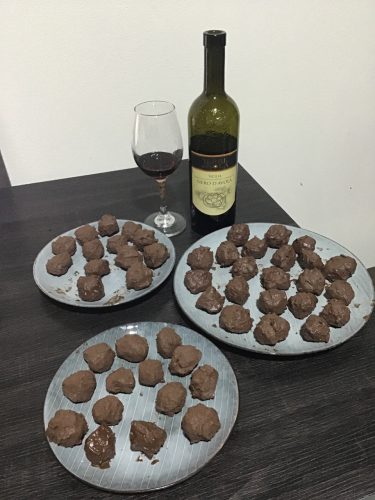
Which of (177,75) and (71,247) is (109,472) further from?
(177,75)

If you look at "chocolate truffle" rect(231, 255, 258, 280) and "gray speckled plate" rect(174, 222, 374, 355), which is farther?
"chocolate truffle" rect(231, 255, 258, 280)

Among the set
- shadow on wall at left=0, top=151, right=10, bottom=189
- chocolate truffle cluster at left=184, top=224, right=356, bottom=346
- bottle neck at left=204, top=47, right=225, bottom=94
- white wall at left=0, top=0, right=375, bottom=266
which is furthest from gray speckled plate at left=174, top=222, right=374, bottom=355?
shadow on wall at left=0, top=151, right=10, bottom=189

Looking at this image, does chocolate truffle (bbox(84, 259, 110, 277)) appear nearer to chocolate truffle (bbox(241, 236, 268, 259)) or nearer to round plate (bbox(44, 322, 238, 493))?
round plate (bbox(44, 322, 238, 493))

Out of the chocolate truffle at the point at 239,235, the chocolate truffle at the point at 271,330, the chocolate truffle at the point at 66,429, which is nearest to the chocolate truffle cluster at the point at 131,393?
the chocolate truffle at the point at 66,429

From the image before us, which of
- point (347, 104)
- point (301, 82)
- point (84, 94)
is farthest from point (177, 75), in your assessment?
point (347, 104)

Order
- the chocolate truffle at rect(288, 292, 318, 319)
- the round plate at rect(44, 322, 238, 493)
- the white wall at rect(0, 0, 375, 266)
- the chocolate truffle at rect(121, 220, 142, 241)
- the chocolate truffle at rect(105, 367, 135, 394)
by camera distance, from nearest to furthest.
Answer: the round plate at rect(44, 322, 238, 493)
the chocolate truffle at rect(105, 367, 135, 394)
the chocolate truffle at rect(288, 292, 318, 319)
the chocolate truffle at rect(121, 220, 142, 241)
the white wall at rect(0, 0, 375, 266)

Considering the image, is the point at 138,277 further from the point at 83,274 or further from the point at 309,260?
the point at 309,260
